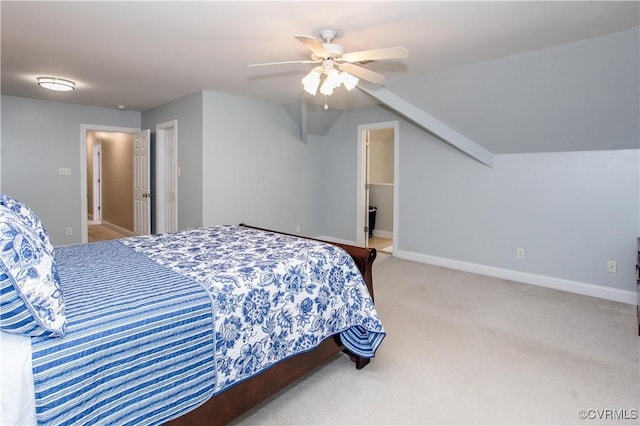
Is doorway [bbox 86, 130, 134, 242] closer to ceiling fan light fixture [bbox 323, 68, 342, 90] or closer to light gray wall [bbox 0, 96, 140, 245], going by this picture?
light gray wall [bbox 0, 96, 140, 245]

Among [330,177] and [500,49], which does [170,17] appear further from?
[330,177]

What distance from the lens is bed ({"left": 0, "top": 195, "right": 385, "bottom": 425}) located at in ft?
3.76

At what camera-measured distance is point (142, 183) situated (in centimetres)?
578

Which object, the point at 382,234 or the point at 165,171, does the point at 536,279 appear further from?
the point at 165,171

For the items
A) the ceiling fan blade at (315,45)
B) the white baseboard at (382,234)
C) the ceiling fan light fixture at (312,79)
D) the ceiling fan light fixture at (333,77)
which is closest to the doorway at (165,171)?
the ceiling fan light fixture at (312,79)

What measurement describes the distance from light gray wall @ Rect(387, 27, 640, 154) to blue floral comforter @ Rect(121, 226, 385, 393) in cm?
228

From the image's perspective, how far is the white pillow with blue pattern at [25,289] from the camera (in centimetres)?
109

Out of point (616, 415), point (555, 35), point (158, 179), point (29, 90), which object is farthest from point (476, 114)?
point (29, 90)

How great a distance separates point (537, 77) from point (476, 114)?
713mm

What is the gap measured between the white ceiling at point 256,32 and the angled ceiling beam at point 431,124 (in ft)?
0.92

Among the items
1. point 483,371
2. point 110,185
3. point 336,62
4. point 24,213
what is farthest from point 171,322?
point 110,185

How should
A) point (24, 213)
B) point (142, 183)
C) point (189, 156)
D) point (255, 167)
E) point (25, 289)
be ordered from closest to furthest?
point (25, 289) → point (24, 213) → point (189, 156) → point (255, 167) → point (142, 183)

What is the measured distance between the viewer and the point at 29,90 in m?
4.57

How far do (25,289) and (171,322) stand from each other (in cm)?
49
